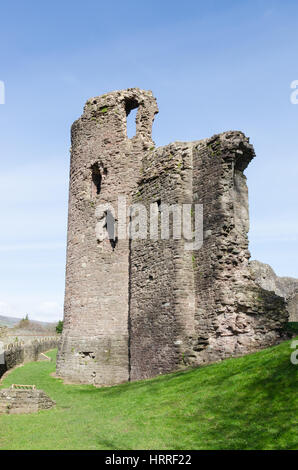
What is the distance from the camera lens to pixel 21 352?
27797 mm

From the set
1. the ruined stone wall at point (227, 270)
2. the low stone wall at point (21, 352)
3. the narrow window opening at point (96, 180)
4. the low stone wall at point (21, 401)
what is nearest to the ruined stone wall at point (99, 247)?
the narrow window opening at point (96, 180)

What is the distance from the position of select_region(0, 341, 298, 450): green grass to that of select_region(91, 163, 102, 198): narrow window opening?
385 inches

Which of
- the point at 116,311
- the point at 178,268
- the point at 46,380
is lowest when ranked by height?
the point at 46,380

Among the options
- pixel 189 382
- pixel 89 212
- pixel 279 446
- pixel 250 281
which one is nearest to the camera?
pixel 279 446

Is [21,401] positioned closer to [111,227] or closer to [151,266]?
[151,266]

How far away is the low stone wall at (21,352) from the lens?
2239 centimetres

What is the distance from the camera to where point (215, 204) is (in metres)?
14.8

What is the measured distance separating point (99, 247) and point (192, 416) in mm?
10671

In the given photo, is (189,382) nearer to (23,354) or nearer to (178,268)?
(178,268)

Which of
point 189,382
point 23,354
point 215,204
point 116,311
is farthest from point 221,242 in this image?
point 23,354

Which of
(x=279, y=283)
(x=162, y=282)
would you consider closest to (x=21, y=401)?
(x=162, y=282)

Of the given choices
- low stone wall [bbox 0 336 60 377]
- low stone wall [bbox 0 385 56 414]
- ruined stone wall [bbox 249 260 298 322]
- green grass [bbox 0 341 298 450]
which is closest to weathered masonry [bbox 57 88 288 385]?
green grass [bbox 0 341 298 450]

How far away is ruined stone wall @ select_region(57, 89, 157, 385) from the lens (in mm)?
18328
